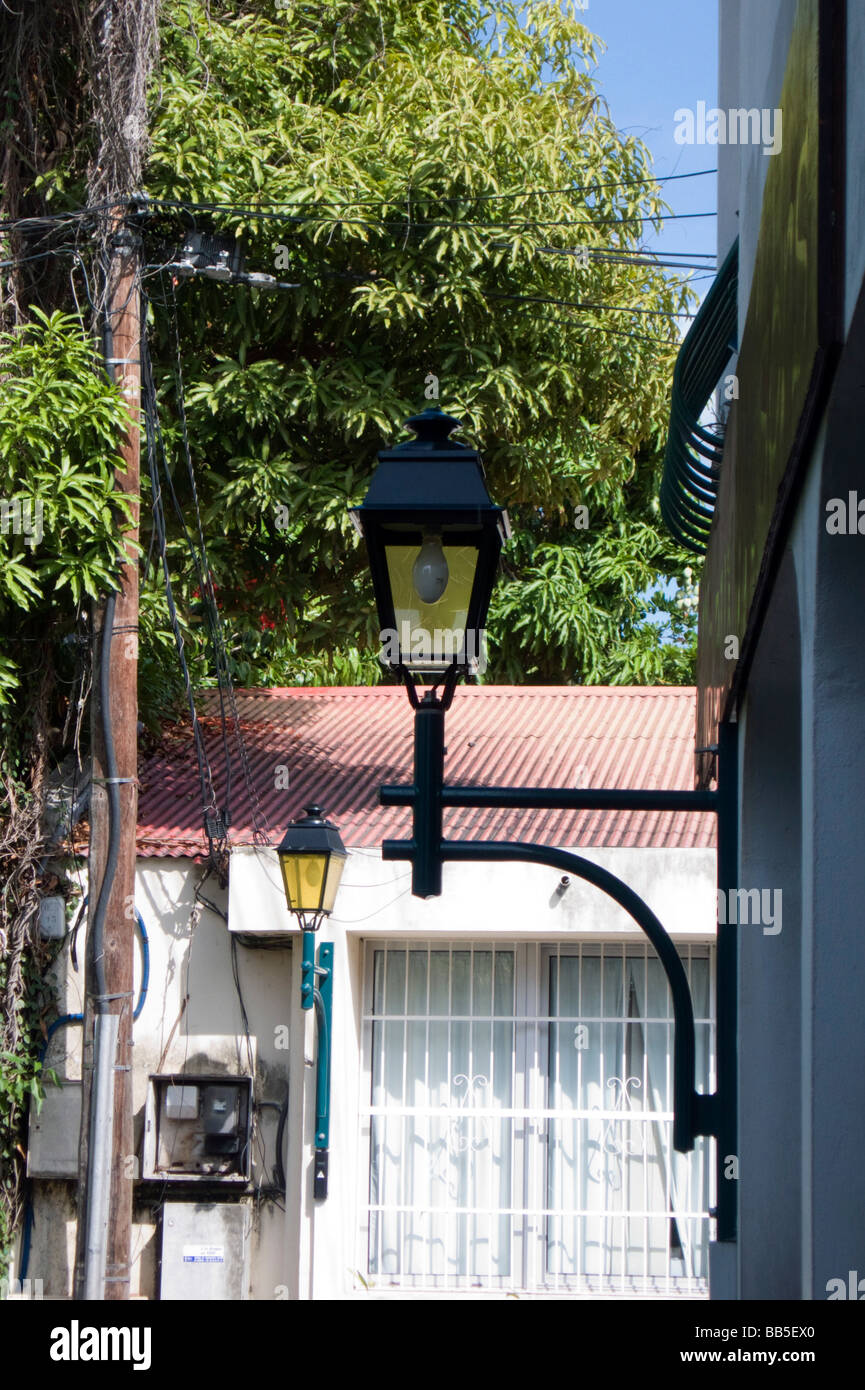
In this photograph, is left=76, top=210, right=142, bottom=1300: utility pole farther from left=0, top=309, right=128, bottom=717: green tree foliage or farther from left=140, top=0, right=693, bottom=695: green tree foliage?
left=140, top=0, right=693, bottom=695: green tree foliage

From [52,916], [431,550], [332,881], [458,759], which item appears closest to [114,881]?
[332,881]

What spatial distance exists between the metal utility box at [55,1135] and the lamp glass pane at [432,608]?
734 cm

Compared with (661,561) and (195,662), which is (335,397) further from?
(661,561)

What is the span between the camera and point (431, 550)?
3686 millimetres

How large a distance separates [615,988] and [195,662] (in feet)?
14.7

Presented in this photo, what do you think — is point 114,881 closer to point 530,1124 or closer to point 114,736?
point 114,736

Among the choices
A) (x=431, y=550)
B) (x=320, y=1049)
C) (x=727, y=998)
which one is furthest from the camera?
(x=320, y=1049)

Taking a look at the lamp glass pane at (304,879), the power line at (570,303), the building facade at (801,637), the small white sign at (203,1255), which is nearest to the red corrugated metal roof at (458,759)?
the lamp glass pane at (304,879)

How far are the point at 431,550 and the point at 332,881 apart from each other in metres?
5.71

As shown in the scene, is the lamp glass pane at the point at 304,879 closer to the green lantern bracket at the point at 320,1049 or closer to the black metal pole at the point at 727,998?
the green lantern bracket at the point at 320,1049

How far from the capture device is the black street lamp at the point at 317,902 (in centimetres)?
901

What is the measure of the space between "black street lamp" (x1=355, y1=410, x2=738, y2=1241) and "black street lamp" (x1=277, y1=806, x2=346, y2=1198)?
17.3 ft

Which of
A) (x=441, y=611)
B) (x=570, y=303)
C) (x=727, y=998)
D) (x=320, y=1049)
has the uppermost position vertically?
(x=570, y=303)
